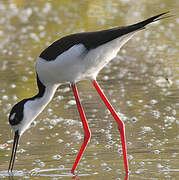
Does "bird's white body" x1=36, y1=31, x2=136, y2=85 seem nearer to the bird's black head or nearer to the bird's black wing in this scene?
the bird's black wing

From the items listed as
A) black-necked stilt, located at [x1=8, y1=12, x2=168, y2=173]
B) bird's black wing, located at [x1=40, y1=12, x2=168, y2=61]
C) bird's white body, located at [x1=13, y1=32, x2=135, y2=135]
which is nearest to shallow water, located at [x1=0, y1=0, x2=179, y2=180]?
black-necked stilt, located at [x1=8, y1=12, x2=168, y2=173]

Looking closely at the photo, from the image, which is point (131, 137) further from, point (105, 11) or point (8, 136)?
point (105, 11)

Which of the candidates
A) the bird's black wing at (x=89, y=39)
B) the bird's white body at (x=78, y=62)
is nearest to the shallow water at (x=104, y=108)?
the bird's white body at (x=78, y=62)

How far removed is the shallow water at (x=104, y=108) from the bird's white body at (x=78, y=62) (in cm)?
98

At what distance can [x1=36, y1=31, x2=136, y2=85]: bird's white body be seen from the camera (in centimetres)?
586

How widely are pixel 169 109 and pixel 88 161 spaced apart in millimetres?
2136

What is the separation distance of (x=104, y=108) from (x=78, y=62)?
246cm

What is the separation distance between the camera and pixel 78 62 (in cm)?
589

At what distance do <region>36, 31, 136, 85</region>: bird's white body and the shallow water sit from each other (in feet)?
3.20

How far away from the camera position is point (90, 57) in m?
5.87

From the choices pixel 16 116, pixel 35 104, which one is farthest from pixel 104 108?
pixel 16 116

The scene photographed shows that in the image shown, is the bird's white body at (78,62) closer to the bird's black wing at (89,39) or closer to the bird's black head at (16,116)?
the bird's black wing at (89,39)

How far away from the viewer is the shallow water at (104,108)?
6.01 metres

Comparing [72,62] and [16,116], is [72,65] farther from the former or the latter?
[16,116]
